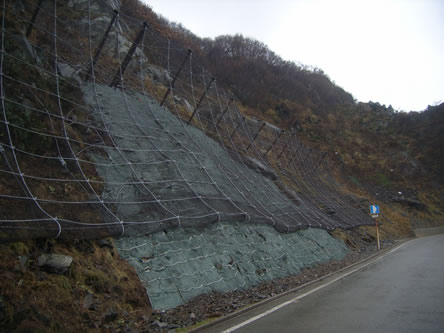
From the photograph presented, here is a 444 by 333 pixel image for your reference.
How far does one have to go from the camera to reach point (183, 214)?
629 centimetres

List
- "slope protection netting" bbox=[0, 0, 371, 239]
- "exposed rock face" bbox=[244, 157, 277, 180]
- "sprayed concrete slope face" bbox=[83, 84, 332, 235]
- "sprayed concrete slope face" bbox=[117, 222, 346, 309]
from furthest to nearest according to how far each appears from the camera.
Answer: "exposed rock face" bbox=[244, 157, 277, 180], "sprayed concrete slope face" bbox=[83, 84, 332, 235], "sprayed concrete slope face" bbox=[117, 222, 346, 309], "slope protection netting" bbox=[0, 0, 371, 239]

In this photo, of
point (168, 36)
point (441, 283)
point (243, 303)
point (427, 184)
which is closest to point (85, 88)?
point (243, 303)

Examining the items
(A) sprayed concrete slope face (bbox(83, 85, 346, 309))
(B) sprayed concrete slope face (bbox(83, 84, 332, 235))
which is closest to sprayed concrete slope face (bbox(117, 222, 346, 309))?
(A) sprayed concrete slope face (bbox(83, 85, 346, 309))

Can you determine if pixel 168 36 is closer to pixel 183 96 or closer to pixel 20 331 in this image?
pixel 183 96

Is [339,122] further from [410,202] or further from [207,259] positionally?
[207,259]

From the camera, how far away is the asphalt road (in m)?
3.83

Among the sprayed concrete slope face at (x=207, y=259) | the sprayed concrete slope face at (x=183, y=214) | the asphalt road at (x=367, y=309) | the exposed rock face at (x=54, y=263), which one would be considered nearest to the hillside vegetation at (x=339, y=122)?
the sprayed concrete slope face at (x=183, y=214)

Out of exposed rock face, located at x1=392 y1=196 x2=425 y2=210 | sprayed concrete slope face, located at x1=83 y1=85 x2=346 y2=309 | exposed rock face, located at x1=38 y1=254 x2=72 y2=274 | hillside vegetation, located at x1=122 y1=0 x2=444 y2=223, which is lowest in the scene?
exposed rock face, located at x1=38 y1=254 x2=72 y2=274

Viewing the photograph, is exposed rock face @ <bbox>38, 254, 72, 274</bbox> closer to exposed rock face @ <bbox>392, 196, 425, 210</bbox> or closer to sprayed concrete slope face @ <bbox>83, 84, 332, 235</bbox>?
sprayed concrete slope face @ <bbox>83, 84, 332, 235</bbox>

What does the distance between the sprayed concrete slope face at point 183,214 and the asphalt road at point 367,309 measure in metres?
1.33

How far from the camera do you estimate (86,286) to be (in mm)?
3873

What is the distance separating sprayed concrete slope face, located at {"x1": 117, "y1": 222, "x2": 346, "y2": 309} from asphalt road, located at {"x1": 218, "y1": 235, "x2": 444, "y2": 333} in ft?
3.68

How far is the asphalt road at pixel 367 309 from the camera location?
383 cm

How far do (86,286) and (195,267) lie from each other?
2003mm
